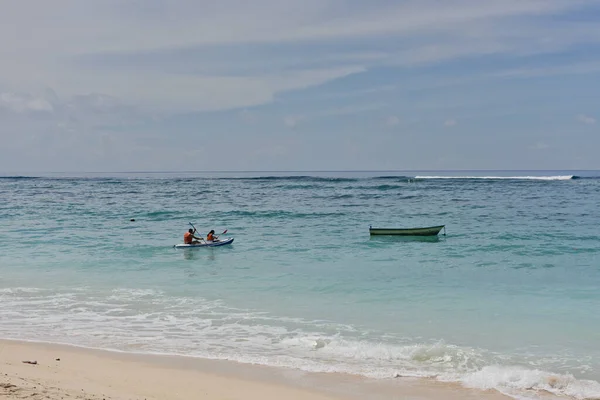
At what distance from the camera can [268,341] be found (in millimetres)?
11766

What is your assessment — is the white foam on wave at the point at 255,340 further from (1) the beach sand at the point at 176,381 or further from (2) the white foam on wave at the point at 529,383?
(1) the beach sand at the point at 176,381

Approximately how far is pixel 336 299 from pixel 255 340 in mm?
4496

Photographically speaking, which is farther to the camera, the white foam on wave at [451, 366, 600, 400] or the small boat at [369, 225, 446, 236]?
the small boat at [369, 225, 446, 236]

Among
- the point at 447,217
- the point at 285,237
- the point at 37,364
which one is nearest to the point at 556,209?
the point at 447,217

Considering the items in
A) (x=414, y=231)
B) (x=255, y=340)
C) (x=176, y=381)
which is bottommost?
(x=255, y=340)

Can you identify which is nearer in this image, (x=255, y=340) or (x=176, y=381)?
(x=176, y=381)

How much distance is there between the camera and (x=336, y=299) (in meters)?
15.9

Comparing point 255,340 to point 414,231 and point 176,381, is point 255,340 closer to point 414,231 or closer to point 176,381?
point 176,381

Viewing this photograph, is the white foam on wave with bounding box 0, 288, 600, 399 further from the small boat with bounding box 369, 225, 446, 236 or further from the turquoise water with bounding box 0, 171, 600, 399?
the small boat with bounding box 369, 225, 446, 236

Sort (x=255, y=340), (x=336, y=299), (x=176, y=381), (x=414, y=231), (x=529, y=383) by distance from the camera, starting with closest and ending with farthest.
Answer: (x=176, y=381), (x=529, y=383), (x=255, y=340), (x=336, y=299), (x=414, y=231)

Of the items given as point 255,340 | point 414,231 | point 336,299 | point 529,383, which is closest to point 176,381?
point 255,340

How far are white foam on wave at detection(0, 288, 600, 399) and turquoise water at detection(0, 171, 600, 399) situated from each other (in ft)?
0.12

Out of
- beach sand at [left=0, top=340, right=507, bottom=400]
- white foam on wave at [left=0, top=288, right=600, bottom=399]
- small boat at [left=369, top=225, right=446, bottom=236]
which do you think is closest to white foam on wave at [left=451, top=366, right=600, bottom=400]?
white foam on wave at [left=0, top=288, right=600, bottom=399]

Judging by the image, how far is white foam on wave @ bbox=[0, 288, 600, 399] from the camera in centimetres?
962
